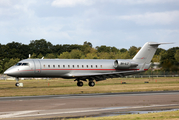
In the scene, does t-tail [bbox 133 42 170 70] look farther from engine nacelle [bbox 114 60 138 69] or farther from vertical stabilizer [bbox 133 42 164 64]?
engine nacelle [bbox 114 60 138 69]

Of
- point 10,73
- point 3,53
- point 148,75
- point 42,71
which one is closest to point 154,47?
point 42,71

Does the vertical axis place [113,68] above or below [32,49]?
below

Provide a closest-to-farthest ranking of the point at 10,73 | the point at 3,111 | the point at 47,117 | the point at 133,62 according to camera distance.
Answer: the point at 47,117 < the point at 3,111 < the point at 10,73 < the point at 133,62

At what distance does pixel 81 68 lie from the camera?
44188 millimetres

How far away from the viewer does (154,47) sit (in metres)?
49.4

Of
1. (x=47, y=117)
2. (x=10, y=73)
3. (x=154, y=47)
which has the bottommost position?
(x=47, y=117)

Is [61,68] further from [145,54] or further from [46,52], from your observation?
[46,52]

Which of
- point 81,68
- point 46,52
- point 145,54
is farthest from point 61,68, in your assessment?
point 46,52

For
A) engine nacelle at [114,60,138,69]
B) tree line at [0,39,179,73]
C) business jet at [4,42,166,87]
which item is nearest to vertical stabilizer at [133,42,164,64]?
business jet at [4,42,166,87]

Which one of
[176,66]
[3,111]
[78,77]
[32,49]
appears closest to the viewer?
[3,111]

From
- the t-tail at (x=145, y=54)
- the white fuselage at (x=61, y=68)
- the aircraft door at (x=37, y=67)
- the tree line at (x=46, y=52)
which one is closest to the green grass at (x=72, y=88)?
the white fuselage at (x=61, y=68)

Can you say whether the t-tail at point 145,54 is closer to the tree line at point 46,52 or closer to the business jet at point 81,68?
the business jet at point 81,68

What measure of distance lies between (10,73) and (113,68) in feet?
54.6

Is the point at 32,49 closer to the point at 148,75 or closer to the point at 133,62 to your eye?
the point at 148,75
